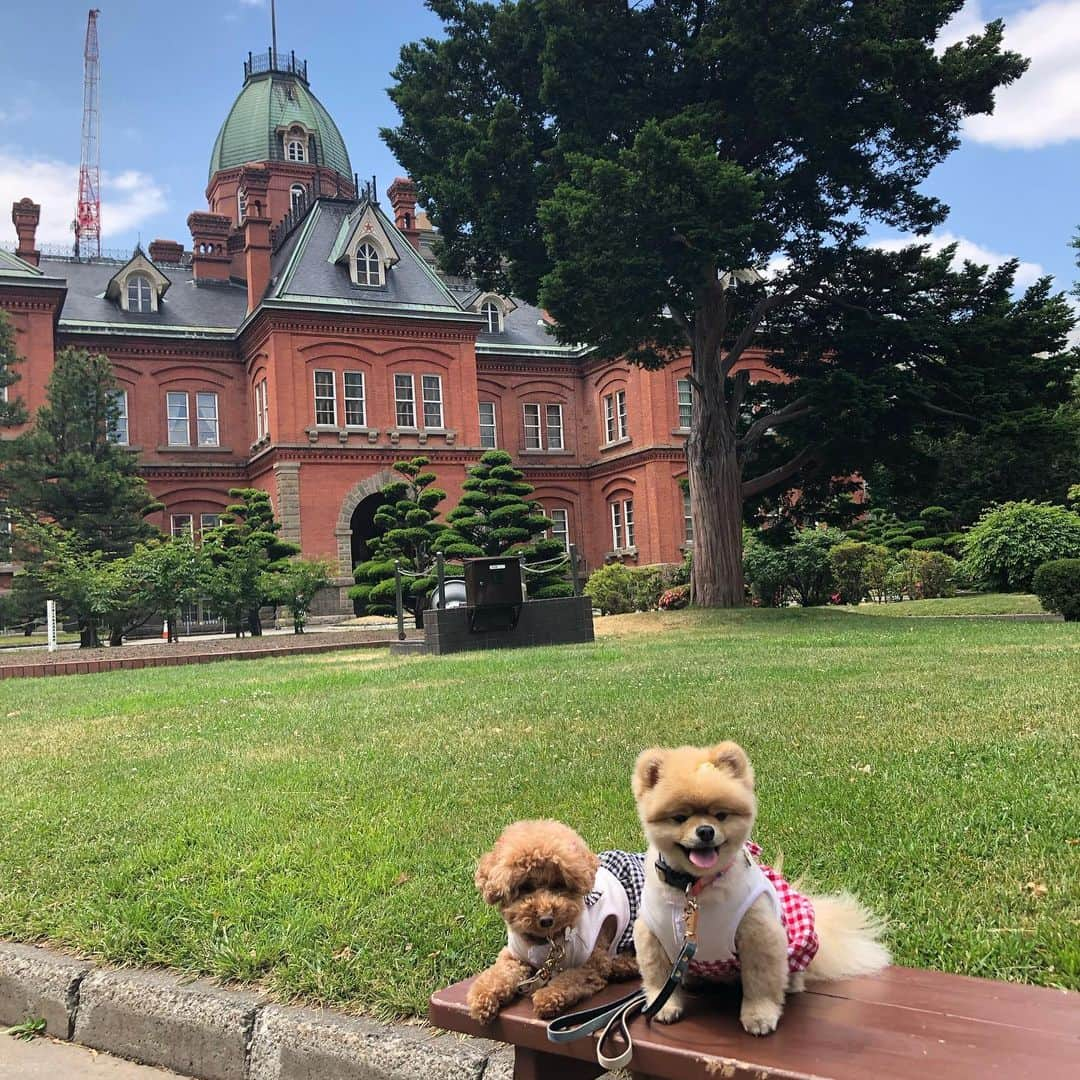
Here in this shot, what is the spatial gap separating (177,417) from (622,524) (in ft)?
58.6

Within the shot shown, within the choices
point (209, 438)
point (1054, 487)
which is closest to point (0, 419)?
point (209, 438)

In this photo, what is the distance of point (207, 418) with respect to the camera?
37969 millimetres

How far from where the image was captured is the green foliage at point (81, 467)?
89.2 feet

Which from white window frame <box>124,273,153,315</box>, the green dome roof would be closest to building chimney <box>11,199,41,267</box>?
white window frame <box>124,273,153,315</box>

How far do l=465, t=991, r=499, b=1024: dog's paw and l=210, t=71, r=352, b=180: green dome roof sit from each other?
5653 cm

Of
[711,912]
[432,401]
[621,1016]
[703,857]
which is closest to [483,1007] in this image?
[621,1016]

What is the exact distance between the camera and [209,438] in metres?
38.0

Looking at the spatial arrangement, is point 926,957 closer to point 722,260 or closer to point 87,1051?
point 87,1051

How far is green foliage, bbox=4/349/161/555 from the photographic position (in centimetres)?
2719

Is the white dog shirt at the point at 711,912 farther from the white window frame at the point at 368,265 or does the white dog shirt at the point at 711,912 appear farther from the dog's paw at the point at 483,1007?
the white window frame at the point at 368,265

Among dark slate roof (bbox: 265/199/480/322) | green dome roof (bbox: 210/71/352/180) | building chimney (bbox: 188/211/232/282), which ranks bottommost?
dark slate roof (bbox: 265/199/480/322)

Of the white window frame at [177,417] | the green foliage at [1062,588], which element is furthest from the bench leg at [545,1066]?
the white window frame at [177,417]

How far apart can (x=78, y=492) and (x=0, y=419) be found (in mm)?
2703

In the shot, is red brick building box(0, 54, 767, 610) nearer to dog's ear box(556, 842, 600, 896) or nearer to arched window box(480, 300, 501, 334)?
arched window box(480, 300, 501, 334)
